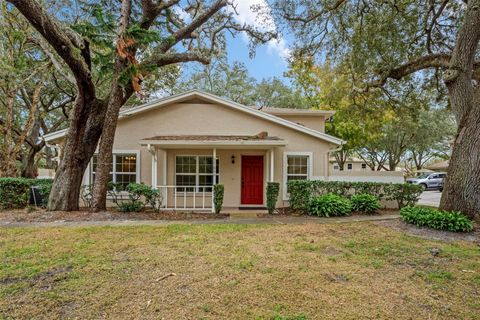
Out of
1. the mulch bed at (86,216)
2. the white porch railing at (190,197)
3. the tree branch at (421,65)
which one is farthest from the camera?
the white porch railing at (190,197)

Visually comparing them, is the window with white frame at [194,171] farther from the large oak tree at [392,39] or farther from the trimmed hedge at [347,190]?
the large oak tree at [392,39]

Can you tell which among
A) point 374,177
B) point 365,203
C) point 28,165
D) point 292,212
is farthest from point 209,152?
point 28,165

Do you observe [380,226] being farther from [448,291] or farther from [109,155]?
[109,155]

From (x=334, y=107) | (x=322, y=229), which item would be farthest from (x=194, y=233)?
(x=334, y=107)

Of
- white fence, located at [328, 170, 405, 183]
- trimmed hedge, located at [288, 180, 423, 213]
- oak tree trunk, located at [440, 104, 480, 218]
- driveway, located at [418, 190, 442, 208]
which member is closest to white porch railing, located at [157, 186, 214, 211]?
trimmed hedge, located at [288, 180, 423, 213]

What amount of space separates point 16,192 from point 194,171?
22.7 ft

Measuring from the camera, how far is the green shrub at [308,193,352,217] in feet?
32.7

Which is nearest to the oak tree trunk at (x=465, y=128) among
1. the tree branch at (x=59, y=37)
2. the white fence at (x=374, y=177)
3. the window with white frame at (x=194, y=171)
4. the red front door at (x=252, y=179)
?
the white fence at (x=374, y=177)

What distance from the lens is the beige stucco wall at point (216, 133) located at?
11.8m

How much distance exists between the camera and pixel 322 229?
25.3ft

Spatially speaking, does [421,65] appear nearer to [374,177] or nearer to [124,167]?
[374,177]

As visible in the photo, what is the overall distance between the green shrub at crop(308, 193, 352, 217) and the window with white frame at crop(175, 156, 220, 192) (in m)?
4.33

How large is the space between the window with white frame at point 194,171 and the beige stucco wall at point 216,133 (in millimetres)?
245

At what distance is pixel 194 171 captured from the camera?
39.5 ft
